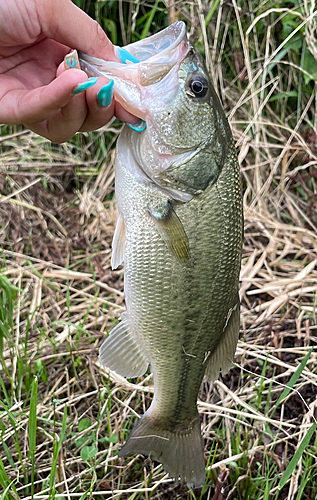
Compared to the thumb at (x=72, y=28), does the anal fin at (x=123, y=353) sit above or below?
below

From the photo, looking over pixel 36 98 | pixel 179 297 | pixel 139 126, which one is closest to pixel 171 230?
pixel 179 297

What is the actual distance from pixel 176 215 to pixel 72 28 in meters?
0.69

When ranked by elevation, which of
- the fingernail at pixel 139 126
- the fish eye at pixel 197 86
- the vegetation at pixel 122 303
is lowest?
the vegetation at pixel 122 303

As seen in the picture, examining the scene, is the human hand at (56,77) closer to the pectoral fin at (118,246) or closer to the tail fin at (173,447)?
the pectoral fin at (118,246)

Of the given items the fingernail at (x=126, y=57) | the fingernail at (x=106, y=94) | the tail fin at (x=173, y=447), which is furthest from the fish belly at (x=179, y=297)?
the fingernail at (x=126, y=57)

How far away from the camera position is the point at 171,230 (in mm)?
1476

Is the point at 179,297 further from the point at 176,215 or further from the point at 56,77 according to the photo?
the point at 56,77

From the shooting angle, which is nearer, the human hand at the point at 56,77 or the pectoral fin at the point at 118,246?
the human hand at the point at 56,77

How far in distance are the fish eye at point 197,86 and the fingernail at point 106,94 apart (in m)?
0.24

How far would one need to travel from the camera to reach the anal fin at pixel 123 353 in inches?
64.7

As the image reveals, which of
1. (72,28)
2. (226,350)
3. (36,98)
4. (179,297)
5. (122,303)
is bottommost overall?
(122,303)

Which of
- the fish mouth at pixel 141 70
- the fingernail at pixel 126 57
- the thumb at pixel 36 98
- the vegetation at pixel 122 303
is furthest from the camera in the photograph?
the vegetation at pixel 122 303

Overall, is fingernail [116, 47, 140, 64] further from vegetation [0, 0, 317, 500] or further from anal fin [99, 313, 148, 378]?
vegetation [0, 0, 317, 500]

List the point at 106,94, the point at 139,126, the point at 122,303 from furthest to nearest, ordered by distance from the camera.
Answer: the point at 122,303 → the point at 139,126 → the point at 106,94
